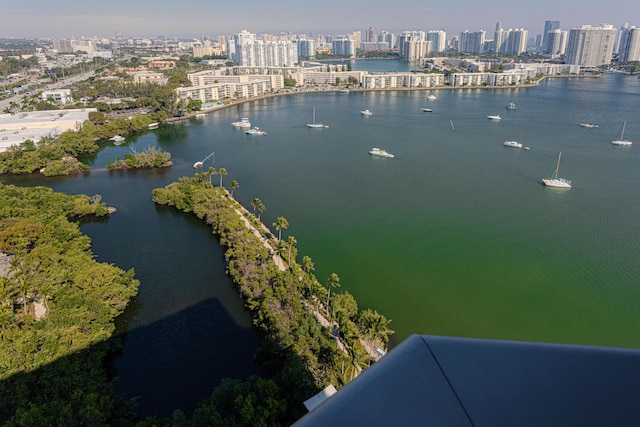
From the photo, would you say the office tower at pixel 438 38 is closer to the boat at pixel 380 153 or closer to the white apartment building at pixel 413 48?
the white apartment building at pixel 413 48

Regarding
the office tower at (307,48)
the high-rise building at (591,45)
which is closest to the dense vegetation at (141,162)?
the high-rise building at (591,45)

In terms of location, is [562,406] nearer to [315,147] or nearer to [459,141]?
[315,147]

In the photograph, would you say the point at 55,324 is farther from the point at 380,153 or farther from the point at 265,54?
the point at 265,54

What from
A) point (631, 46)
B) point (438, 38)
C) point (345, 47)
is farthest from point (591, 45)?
point (345, 47)

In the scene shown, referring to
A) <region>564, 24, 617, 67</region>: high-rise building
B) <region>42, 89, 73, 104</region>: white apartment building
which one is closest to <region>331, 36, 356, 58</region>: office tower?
<region>564, 24, 617, 67</region>: high-rise building

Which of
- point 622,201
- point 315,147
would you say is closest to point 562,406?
point 622,201

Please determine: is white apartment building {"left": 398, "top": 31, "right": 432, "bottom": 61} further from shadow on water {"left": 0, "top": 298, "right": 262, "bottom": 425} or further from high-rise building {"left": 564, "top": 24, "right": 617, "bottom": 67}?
shadow on water {"left": 0, "top": 298, "right": 262, "bottom": 425}
